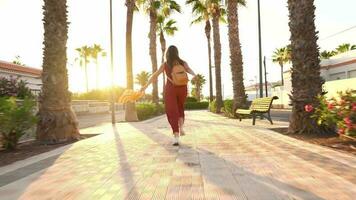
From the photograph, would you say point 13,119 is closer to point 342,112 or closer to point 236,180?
point 236,180

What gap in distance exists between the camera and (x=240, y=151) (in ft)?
24.7

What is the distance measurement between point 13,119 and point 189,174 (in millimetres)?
5353

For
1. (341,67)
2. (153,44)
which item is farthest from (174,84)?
(341,67)

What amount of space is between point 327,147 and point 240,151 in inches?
68.8

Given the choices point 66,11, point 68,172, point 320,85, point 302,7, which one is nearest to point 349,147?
point 320,85

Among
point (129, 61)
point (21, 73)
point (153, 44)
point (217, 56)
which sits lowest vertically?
point (129, 61)

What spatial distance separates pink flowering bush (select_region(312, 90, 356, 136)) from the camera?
808cm

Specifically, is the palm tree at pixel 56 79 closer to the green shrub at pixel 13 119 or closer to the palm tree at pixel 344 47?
the green shrub at pixel 13 119

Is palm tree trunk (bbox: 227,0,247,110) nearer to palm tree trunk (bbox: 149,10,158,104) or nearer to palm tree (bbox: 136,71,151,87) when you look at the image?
palm tree trunk (bbox: 149,10,158,104)

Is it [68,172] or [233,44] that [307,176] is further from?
[233,44]

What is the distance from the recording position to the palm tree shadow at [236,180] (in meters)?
4.20

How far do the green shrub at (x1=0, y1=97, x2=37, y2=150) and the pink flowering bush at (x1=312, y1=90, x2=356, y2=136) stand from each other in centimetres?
640

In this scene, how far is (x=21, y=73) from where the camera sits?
128 ft

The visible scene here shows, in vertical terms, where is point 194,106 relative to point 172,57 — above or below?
below
